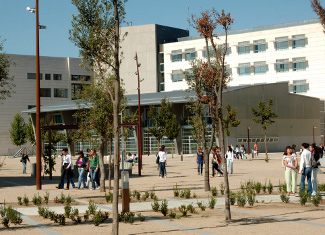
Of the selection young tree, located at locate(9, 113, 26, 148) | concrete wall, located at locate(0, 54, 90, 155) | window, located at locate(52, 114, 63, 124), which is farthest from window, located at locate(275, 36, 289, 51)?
young tree, located at locate(9, 113, 26, 148)

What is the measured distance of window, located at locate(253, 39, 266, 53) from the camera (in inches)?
3676

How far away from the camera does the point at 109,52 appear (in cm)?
1223

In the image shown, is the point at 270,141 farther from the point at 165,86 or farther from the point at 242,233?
the point at 242,233


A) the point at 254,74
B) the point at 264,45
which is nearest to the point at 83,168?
the point at 254,74

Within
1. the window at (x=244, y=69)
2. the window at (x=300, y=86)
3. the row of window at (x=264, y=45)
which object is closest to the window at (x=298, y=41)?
the row of window at (x=264, y=45)

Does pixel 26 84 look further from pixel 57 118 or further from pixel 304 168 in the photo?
pixel 304 168

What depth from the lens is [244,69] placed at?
95.3m

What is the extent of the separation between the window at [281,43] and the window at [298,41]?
45.0 inches

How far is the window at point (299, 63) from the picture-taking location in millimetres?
89312

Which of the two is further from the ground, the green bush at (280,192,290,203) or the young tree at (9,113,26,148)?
the young tree at (9,113,26,148)


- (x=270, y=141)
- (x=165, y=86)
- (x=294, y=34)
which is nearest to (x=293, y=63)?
(x=294, y=34)

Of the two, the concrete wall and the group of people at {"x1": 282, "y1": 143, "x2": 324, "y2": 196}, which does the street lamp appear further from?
the concrete wall

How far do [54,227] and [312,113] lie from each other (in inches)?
2981

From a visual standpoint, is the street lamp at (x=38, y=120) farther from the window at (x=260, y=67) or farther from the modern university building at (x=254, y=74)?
the window at (x=260, y=67)
